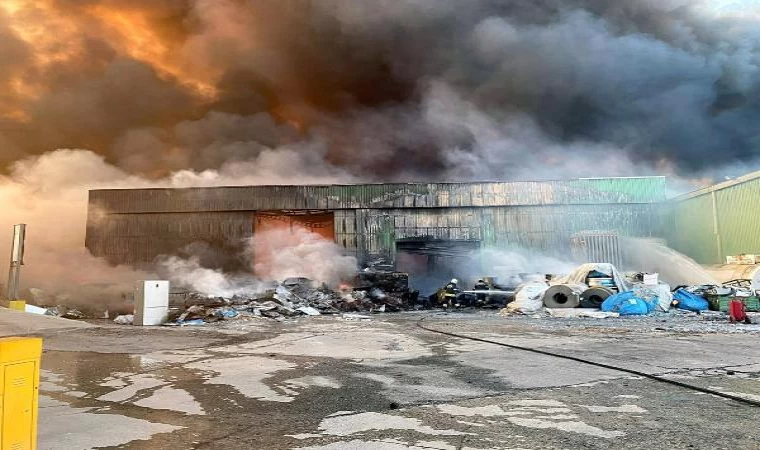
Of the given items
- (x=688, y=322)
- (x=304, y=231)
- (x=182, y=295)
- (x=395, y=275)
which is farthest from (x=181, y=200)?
(x=688, y=322)

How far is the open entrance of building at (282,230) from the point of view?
27828 mm

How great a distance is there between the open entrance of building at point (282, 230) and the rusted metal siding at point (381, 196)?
918mm

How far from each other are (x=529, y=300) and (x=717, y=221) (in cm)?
1376

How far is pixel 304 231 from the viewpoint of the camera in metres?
29.7

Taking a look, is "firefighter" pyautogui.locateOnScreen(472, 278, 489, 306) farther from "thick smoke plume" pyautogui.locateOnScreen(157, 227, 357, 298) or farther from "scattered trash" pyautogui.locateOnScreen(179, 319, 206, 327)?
"scattered trash" pyautogui.locateOnScreen(179, 319, 206, 327)

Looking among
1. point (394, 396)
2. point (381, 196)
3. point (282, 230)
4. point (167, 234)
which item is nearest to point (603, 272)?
point (381, 196)

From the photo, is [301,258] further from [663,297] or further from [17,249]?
[663,297]

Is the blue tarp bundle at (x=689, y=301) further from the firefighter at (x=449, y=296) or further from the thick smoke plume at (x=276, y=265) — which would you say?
the thick smoke plume at (x=276, y=265)

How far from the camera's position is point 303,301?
20125 mm

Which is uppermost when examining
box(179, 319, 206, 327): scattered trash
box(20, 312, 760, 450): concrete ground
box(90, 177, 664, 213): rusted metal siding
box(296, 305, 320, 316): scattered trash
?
box(90, 177, 664, 213): rusted metal siding

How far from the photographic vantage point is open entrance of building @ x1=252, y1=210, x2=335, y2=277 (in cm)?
2783

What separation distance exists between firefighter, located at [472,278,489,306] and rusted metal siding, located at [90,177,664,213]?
19.2ft

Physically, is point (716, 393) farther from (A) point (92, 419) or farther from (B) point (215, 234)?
(B) point (215, 234)

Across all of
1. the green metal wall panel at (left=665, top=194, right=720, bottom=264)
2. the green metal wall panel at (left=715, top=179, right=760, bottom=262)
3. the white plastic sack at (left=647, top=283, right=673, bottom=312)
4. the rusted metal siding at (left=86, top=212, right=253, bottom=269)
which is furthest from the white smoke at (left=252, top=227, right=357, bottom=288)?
the green metal wall panel at (left=715, top=179, right=760, bottom=262)
